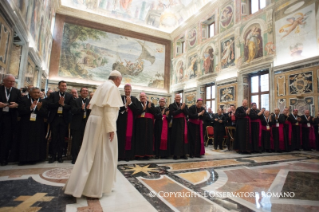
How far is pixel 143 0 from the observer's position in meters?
17.7

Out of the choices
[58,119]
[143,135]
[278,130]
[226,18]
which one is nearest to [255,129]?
[278,130]

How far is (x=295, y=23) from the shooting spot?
870 centimetres

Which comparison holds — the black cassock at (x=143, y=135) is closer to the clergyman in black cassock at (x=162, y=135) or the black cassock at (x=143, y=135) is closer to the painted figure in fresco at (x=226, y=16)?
the clergyman in black cassock at (x=162, y=135)

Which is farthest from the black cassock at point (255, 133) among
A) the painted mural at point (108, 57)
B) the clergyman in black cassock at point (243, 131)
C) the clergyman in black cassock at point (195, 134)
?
the painted mural at point (108, 57)

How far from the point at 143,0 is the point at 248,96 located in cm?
1409

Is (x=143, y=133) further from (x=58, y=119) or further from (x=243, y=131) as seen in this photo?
(x=243, y=131)

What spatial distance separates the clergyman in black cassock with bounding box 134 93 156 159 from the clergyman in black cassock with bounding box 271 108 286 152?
5.61m

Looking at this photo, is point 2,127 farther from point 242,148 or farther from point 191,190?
point 242,148

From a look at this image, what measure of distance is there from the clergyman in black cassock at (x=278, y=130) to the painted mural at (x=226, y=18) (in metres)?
7.94

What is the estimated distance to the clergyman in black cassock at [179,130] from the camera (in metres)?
5.34

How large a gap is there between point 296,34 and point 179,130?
813 centimetres

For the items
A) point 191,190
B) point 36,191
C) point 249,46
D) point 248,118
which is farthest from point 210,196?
point 249,46

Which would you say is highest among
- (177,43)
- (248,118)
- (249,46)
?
(177,43)

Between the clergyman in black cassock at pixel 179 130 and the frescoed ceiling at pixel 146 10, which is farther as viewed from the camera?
the frescoed ceiling at pixel 146 10
